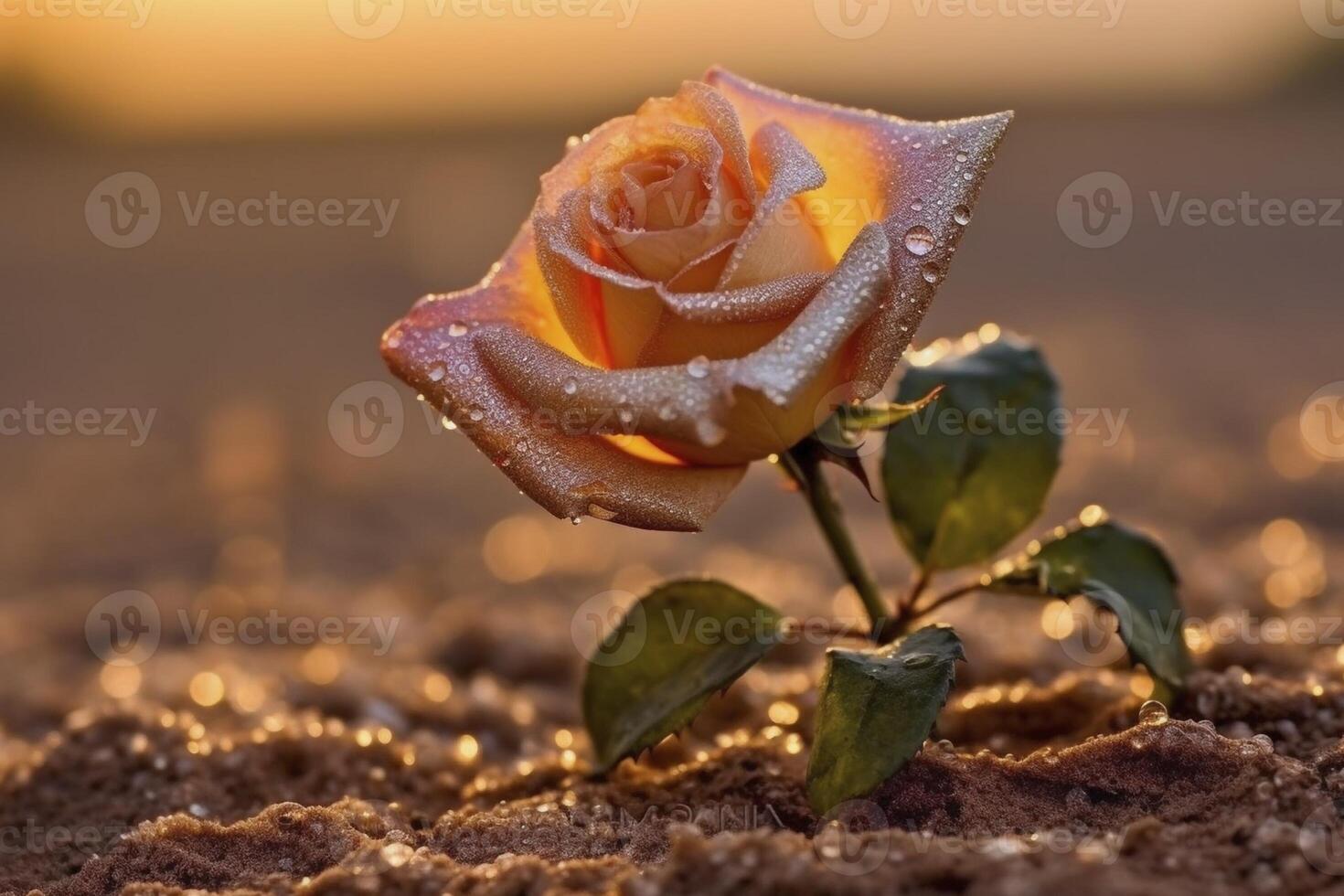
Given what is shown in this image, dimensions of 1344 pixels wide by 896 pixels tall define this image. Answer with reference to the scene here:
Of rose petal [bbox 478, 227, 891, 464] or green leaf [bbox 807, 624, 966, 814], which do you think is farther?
green leaf [bbox 807, 624, 966, 814]

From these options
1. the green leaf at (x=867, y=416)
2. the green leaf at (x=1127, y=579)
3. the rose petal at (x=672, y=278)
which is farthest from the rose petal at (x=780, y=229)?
the green leaf at (x=1127, y=579)

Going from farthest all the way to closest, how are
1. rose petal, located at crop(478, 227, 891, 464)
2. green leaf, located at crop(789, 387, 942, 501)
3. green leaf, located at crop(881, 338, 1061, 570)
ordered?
green leaf, located at crop(881, 338, 1061, 570) → green leaf, located at crop(789, 387, 942, 501) → rose petal, located at crop(478, 227, 891, 464)

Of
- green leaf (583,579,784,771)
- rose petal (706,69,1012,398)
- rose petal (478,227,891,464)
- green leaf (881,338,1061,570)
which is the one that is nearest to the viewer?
rose petal (478,227,891,464)

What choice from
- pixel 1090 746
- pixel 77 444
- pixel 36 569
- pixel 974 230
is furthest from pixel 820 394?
pixel 974 230

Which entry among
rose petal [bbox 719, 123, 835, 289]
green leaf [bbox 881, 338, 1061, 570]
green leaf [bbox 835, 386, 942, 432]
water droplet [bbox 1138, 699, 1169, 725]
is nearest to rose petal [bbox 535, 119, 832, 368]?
rose petal [bbox 719, 123, 835, 289]

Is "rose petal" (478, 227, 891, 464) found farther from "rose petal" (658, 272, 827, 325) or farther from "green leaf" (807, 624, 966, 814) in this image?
"green leaf" (807, 624, 966, 814)

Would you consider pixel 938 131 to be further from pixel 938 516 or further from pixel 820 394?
pixel 938 516
